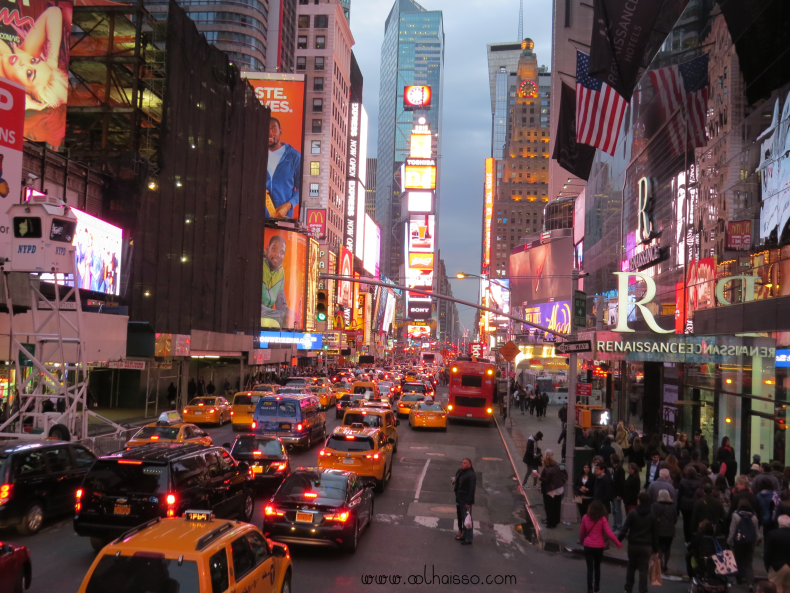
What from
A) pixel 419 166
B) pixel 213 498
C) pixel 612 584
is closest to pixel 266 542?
pixel 213 498

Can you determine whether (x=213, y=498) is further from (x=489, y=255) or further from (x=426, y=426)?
(x=489, y=255)

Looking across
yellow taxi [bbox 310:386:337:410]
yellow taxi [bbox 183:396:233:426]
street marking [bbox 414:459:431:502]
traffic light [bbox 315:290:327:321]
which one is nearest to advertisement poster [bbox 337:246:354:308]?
yellow taxi [bbox 310:386:337:410]

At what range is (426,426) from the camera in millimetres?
34281

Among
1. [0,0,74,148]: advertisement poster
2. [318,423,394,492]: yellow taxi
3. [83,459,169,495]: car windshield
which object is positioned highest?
[0,0,74,148]: advertisement poster

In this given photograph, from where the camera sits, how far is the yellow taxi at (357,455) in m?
17.5

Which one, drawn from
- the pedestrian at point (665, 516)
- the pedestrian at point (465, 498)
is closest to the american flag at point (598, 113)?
the pedestrian at point (465, 498)

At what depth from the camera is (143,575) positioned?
613 centimetres

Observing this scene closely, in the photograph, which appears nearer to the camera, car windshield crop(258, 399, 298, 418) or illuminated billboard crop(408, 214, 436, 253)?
car windshield crop(258, 399, 298, 418)

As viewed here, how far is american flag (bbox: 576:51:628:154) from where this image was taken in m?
24.2

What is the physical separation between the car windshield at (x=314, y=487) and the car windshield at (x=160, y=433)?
8.21 meters

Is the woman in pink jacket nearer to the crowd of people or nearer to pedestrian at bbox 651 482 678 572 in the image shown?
the crowd of people

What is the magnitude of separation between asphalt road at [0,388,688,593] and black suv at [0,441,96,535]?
0.34m

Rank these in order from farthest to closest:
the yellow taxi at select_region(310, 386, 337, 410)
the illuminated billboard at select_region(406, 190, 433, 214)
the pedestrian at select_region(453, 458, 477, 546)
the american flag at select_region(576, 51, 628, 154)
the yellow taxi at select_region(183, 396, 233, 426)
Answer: the illuminated billboard at select_region(406, 190, 433, 214)
the yellow taxi at select_region(310, 386, 337, 410)
the yellow taxi at select_region(183, 396, 233, 426)
the american flag at select_region(576, 51, 628, 154)
the pedestrian at select_region(453, 458, 477, 546)

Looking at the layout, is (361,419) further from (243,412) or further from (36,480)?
(36,480)
